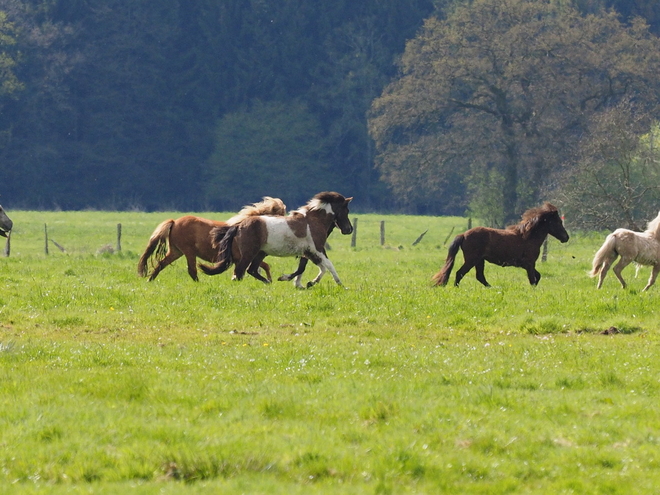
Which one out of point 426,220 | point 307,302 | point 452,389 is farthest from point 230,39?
point 452,389

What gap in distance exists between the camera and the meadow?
7617mm

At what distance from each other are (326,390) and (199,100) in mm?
75641

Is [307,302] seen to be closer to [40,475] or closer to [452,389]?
[452,389]

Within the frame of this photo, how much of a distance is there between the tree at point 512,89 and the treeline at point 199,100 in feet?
73.4

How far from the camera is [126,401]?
961cm

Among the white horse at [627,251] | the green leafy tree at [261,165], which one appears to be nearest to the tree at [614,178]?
the white horse at [627,251]

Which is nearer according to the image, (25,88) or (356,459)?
(356,459)

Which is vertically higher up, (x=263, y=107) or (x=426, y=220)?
(x=263, y=107)

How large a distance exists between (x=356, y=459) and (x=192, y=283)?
12.2 m

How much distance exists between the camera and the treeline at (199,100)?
79.7 meters

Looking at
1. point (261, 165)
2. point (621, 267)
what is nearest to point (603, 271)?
point (621, 267)

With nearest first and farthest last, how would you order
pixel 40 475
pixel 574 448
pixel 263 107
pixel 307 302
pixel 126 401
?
1. pixel 40 475
2. pixel 574 448
3. pixel 126 401
4. pixel 307 302
5. pixel 263 107

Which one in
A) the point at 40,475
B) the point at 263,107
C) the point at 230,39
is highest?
the point at 230,39

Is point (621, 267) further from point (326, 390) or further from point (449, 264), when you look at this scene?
point (326, 390)
